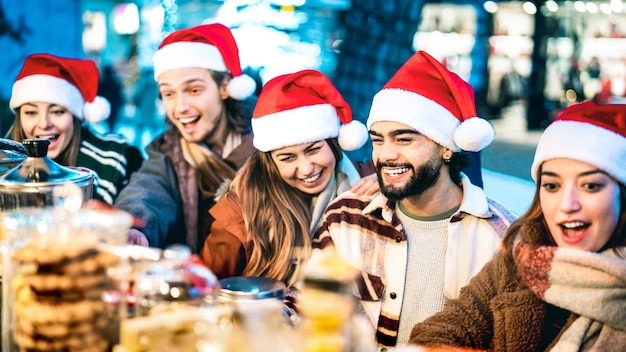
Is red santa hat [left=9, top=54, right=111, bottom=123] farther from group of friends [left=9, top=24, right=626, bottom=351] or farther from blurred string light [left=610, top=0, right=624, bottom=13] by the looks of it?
blurred string light [left=610, top=0, right=624, bottom=13]

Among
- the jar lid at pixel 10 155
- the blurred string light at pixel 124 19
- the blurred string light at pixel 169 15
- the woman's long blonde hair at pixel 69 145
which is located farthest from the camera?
the blurred string light at pixel 124 19

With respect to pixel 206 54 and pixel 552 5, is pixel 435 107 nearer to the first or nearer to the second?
pixel 206 54

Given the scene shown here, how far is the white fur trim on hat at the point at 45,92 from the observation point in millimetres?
3488

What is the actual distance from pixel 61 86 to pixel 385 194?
1858 millimetres

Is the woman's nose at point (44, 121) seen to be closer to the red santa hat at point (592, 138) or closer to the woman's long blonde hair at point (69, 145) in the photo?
the woman's long blonde hair at point (69, 145)

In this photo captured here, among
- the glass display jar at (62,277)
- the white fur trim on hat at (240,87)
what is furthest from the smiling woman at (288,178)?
the glass display jar at (62,277)

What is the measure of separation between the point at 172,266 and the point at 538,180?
1.23m

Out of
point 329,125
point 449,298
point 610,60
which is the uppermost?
point 610,60

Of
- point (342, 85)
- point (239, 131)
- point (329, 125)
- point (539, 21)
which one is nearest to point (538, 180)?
point (329, 125)

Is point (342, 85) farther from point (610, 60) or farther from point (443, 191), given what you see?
point (610, 60)

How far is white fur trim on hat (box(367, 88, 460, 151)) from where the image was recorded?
7.93ft

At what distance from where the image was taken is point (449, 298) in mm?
2369

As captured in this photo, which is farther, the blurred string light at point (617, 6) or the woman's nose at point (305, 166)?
the blurred string light at point (617, 6)

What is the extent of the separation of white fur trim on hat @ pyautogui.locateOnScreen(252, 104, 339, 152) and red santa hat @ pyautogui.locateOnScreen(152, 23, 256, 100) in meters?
0.69
